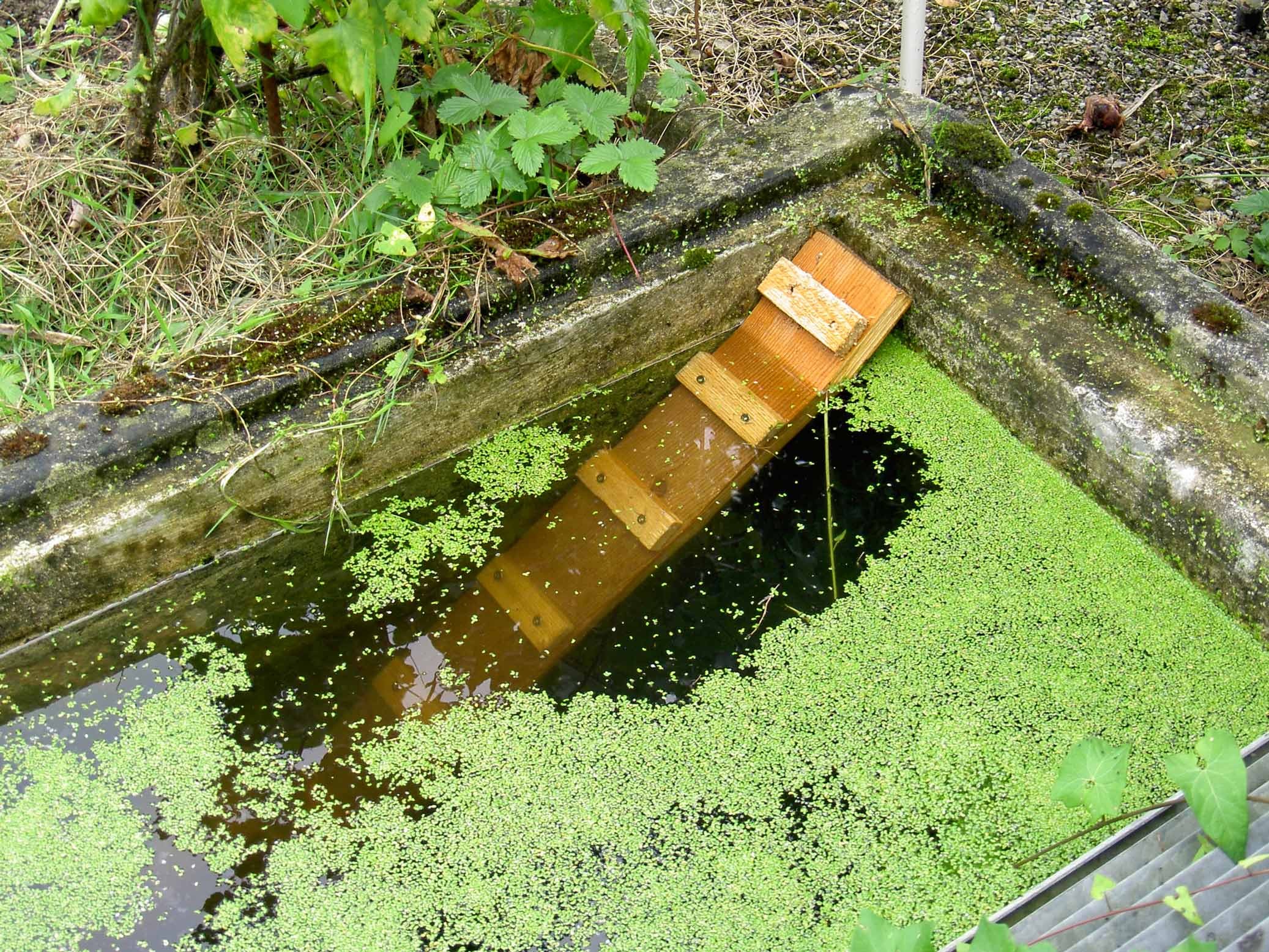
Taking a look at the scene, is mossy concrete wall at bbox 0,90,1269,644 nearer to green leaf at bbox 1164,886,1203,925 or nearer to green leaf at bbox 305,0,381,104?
green leaf at bbox 305,0,381,104

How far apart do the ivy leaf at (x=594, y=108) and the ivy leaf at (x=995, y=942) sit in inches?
71.7

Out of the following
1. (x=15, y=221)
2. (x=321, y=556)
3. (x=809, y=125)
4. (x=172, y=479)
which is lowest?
(x=321, y=556)

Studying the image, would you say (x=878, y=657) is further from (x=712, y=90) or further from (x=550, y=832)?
(x=712, y=90)

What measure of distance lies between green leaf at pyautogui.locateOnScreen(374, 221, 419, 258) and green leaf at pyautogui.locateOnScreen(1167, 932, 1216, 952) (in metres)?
1.82

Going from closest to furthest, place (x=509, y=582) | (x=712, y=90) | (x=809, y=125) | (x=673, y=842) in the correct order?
1. (x=673, y=842)
2. (x=509, y=582)
3. (x=809, y=125)
4. (x=712, y=90)

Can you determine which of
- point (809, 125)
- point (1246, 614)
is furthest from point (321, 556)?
point (1246, 614)

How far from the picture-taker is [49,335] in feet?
7.95

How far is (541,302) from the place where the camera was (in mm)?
2529

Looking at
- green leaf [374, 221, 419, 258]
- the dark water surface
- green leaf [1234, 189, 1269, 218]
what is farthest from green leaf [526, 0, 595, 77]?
green leaf [1234, 189, 1269, 218]

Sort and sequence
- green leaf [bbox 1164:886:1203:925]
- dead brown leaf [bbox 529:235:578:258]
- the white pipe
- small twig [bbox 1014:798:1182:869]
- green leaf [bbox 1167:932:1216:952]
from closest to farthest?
green leaf [bbox 1167:932:1216:952] < green leaf [bbox 1164:886:1203:925] < small twig [bbox 1014:798:1182:869] < dead brown leaf [bbox 529:235:578:258] < the white pipe

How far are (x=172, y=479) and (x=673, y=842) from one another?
1.18 m

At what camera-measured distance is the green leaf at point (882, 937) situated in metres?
1.42

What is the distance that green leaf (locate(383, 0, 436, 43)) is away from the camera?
2192 mm

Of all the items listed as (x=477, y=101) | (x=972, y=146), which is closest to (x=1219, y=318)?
(x=972, y=146)
